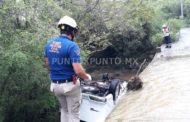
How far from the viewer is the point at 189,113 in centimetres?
662

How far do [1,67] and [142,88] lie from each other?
12.2 feet

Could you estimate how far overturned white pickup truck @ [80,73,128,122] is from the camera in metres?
8.64

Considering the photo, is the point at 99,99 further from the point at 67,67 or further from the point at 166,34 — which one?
the point at 166,34

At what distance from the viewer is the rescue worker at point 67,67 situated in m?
5.27

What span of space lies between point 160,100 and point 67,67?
125 inches

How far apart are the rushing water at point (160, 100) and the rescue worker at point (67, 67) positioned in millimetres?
1771

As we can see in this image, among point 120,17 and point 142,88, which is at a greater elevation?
point 120,17

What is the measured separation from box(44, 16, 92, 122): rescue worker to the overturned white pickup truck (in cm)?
299

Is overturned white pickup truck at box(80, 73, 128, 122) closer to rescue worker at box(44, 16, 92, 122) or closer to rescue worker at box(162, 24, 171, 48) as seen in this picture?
rescue worker at box(44, 16, 92, 122)

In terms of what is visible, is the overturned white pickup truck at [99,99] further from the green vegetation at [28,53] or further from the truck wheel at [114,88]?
the green vegetation at [28,53]

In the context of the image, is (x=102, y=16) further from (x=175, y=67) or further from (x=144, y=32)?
(x=144, y=32)

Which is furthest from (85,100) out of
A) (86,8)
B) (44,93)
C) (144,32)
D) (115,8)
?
(144,32)

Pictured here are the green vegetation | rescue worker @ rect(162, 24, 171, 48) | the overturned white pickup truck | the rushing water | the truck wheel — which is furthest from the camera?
rescue worker @ rect(162, 24, 171, 48)

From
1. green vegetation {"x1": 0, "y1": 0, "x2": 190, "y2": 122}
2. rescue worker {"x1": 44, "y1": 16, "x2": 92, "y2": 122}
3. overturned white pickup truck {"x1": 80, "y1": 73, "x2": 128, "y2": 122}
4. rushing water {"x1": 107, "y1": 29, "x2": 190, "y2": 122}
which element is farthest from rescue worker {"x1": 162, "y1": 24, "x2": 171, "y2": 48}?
rescue worker {"x1": 44, "y1": 16, "x2": 92, "y2": 122}
